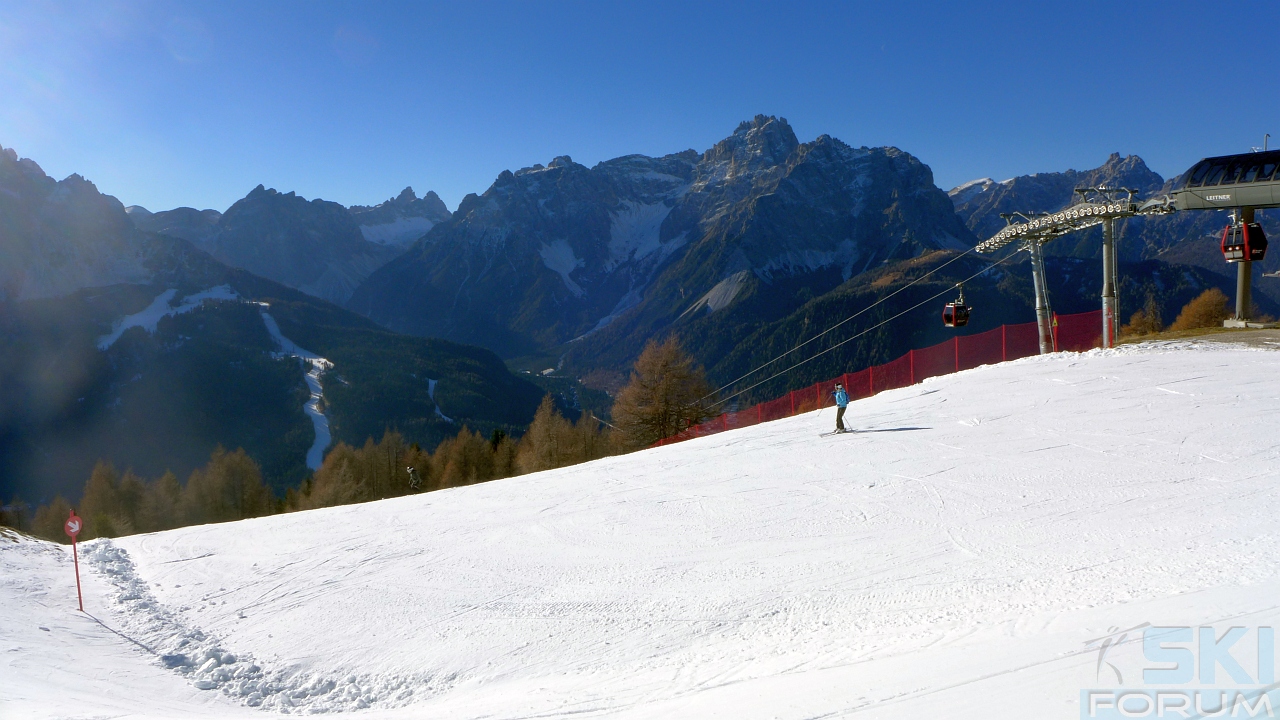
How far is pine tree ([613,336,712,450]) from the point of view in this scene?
158ft

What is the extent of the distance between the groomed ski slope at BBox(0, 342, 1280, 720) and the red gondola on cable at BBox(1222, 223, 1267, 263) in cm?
1388

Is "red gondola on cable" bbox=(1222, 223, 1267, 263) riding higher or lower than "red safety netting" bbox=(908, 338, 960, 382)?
higher

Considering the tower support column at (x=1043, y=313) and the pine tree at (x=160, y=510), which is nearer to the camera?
the tower support column at (x=1043, y=313)

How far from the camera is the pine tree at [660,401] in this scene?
48219mm

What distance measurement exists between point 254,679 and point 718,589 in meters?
6.19

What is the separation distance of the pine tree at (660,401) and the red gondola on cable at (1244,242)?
96.9 ft

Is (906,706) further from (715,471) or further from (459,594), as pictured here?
(715,471)

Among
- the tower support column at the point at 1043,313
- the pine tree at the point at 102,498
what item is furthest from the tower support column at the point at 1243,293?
the pine tree at the point at 102,498

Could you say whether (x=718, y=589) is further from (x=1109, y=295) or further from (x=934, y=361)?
(x=1109, y=295)

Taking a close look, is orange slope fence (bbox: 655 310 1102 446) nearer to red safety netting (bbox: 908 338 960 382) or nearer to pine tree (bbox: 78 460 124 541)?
red safety netting (bbox: 908 338 960 382)

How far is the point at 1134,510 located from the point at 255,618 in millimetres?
14038

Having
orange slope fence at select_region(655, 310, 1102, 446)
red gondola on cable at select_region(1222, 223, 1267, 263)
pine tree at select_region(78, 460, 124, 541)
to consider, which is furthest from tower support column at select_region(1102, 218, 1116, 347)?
pine tree at select_region(78, 460, 124, 541)

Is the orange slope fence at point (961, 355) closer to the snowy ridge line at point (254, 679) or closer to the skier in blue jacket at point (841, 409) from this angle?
the skier in blue jacket at point (841, 409)

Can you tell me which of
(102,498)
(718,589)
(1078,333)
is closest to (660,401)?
(1078,333)
